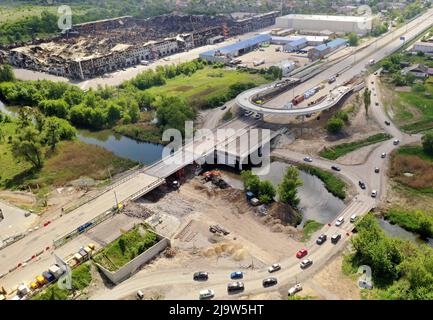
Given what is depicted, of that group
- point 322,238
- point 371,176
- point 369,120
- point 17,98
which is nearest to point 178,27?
point 17,98

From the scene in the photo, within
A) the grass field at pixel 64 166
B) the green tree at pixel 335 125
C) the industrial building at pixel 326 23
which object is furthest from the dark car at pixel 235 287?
the industrial building at pixel 326 23

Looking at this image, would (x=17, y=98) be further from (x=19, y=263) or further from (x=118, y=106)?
(x=19, y=263)

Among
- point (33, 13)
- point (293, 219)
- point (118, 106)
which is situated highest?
point (33, 13)

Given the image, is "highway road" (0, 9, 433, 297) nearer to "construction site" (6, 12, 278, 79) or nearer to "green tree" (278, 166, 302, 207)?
"green tree" (278, 166, 302, 207)

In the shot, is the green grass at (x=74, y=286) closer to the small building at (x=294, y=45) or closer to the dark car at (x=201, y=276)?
the dark car at (x=201, y=276)

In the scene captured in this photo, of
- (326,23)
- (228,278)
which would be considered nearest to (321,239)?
(228,278)

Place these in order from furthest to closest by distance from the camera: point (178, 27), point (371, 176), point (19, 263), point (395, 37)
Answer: point (178, 27) → point (395, 37) → point (371, 176) → point (19, 263)

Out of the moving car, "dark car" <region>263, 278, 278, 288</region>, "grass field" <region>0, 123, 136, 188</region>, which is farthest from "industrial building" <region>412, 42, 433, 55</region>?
"dark car" <region>263, 278, 278, 288</region>
